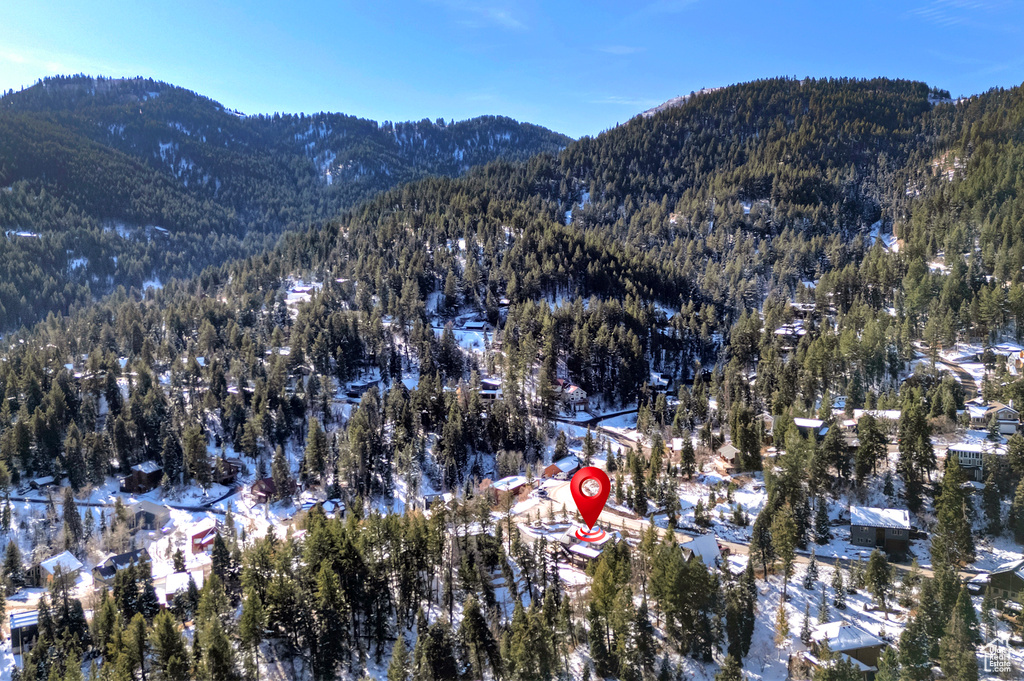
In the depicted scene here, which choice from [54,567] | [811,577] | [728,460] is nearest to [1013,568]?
[811,577]

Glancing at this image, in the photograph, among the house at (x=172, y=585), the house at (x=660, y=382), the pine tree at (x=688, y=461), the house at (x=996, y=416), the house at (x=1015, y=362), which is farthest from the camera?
the house at (x=660, y=382)

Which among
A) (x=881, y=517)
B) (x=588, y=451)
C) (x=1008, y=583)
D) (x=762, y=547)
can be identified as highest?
(x=881, y=517)

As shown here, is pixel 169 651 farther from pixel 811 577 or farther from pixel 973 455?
pixel 973 455

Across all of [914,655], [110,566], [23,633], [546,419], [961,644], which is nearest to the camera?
[914,655]

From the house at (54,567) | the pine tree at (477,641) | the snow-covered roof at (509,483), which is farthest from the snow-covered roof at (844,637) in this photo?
the house at (54,567)

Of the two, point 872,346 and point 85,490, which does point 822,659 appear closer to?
point 872,346

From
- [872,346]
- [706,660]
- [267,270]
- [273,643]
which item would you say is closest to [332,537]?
[273,643]

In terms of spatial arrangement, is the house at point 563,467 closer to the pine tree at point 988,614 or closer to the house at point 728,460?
the house at point 728,460
